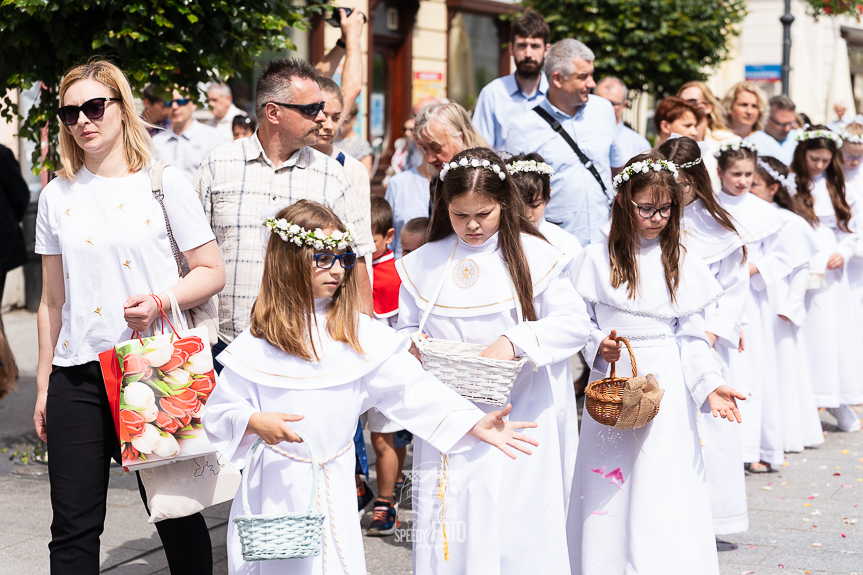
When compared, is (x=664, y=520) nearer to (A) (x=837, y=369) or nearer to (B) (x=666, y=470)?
(B) (x=666, y=470)

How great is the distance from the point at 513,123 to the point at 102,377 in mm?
3644

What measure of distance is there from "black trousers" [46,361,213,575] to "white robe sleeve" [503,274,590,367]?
4.84 ft

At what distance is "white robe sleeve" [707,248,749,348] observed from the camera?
16.1 ft

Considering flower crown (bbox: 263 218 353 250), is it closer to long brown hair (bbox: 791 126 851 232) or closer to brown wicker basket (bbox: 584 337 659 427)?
brown wicker basket (bbox: 584 337 659 427)

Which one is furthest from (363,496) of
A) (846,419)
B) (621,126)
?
(621,126)

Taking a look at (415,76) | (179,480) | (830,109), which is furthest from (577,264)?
(830,109)

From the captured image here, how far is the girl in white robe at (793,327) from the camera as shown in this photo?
23.4 feet

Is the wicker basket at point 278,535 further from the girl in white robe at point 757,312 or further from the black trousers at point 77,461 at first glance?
the girl in white robe at point 757,312

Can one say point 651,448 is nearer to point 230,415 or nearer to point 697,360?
point 697,360

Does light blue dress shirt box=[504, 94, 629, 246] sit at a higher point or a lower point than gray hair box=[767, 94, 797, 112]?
lower

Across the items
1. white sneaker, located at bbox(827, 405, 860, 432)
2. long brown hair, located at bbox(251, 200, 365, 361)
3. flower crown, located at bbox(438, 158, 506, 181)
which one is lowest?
white sneaker, located at bbox(827, 405, 860, 432)

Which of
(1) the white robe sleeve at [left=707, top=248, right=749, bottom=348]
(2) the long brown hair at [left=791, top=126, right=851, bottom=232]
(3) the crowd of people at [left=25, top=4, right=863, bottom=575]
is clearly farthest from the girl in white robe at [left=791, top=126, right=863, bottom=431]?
(3) the crowd of people at [left=25, top=4, right=863, bottom=575]

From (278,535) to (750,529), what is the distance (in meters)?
3.26

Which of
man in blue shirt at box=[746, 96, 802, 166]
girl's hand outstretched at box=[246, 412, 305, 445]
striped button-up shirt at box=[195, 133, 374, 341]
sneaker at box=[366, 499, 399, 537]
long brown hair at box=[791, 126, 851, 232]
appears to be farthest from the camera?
man in blue shirt at box=[746, 96, 802, 166]
